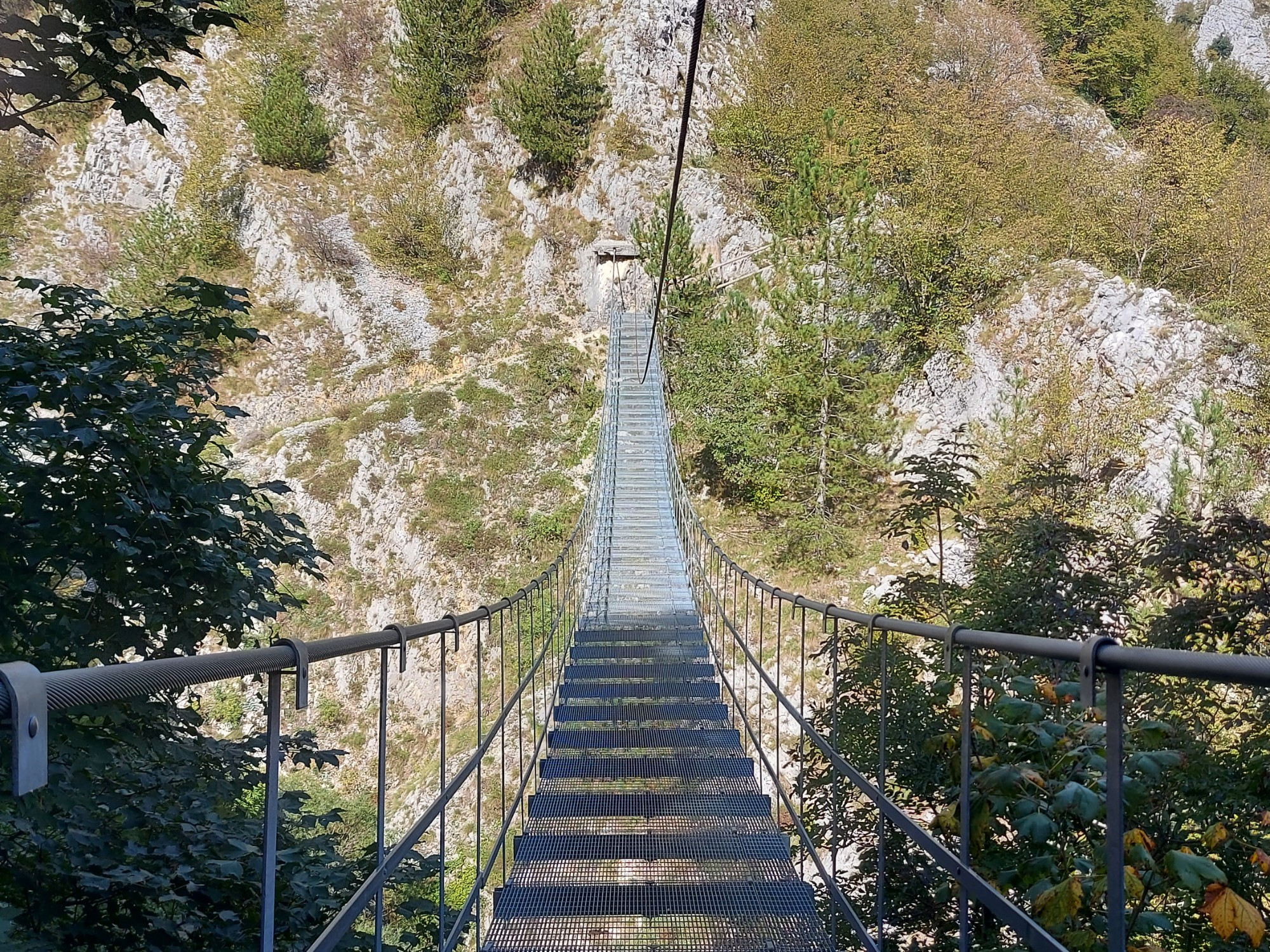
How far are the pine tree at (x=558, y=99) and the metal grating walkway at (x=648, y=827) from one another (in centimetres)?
1529

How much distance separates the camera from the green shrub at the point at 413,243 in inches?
741

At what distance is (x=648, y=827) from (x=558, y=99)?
18467 mm

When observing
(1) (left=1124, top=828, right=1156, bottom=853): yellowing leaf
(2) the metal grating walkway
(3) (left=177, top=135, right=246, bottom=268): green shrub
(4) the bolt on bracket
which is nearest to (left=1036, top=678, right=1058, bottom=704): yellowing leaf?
(1) (left=1124, top=828, right=1156, bottom=853): yellowing leaf

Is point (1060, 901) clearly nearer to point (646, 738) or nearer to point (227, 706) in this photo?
point (646, 738)

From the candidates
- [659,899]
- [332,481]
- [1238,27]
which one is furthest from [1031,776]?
[1238,27]

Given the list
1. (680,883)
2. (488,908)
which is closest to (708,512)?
(488,908)

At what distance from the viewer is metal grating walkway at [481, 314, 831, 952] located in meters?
2.31

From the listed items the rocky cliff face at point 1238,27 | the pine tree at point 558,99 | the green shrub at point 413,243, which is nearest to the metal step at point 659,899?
the green shrub at point 413,243

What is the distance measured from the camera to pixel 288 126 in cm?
1942

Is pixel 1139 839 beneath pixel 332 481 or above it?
above

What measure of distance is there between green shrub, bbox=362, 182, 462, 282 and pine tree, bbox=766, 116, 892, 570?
9.53m

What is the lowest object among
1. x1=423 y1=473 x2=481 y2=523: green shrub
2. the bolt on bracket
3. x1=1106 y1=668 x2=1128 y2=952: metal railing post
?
x1=423 y1=473 x2=481 y2=523: green shrub

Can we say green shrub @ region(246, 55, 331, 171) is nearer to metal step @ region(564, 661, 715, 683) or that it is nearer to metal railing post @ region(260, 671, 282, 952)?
metal step @ region(564, 661, 715, 683)

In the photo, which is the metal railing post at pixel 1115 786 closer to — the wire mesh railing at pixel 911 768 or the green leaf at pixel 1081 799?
the wire mesh railing at pixel 911 768
